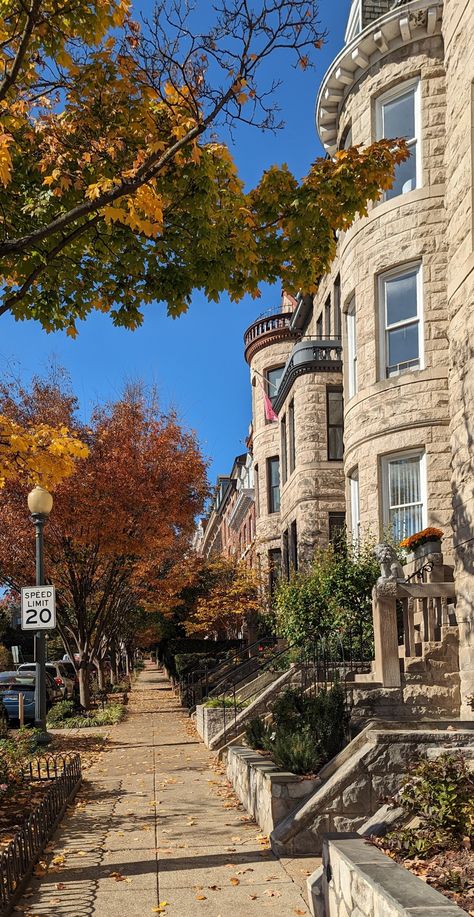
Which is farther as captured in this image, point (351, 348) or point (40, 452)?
point (351, 348)

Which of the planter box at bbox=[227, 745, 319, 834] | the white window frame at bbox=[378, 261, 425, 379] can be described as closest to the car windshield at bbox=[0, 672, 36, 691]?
the white window frame at bbox=[378, 261, 425, 379]

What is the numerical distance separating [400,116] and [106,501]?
11922mm

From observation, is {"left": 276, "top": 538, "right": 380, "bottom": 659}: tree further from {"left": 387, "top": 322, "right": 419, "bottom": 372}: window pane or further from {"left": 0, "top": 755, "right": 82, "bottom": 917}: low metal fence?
{"left": 0, "top": 755, "right": 82, "bottom": 917}: low metal fence

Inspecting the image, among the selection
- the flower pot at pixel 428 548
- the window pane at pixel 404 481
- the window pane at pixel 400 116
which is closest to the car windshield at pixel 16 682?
the window pane at pixel 404 481

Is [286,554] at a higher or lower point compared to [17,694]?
higher

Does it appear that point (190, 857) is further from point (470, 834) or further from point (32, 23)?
point (32, 23)

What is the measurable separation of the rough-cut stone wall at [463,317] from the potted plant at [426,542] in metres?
1.89

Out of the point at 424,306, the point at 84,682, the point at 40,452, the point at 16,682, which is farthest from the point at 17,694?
the point at 40,452

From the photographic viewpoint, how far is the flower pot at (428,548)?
14.6 m

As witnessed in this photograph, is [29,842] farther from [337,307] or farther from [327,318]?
[327,318]

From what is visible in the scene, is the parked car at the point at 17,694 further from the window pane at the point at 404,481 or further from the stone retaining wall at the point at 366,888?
the stone retaining wall at the point at 366,888

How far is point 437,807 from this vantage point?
6.11 m

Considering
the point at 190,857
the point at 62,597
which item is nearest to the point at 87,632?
the point at 62,597

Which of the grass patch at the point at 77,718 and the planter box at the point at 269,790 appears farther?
the grass patch at the point at 77,718
